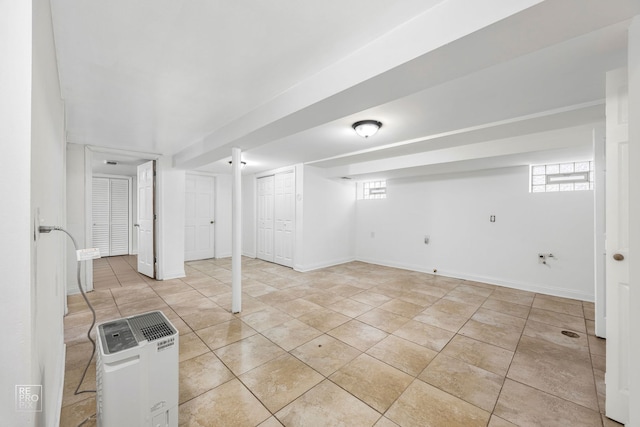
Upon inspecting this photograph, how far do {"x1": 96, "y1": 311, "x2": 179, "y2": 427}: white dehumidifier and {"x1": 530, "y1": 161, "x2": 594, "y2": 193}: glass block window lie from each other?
5.62 m

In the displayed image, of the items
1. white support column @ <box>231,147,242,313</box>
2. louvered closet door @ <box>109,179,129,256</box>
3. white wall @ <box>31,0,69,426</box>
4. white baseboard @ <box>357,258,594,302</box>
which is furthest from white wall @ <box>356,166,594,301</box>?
louvered closet door @ <box>109,179,129,256</box>

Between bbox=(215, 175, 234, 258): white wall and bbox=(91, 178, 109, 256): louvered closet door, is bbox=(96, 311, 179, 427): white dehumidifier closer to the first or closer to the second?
bbox=(215, 175, 234, 258): white wall

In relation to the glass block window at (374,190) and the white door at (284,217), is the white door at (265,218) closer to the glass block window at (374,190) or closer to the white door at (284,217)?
the white door at (284,217)

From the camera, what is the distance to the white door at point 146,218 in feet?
16.3

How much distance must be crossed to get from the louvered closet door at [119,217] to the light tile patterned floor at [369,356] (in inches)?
138

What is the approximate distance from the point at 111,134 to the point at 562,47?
5089 mm

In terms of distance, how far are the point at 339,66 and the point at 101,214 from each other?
8.14m

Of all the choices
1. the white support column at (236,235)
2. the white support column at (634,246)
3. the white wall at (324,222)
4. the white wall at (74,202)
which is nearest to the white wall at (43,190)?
the white support column at (236,235)

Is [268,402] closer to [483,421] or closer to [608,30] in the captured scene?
[483,421]

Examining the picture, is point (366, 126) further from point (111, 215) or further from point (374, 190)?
point (111, 215)

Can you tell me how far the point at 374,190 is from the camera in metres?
6.73

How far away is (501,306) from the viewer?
3.66 meters

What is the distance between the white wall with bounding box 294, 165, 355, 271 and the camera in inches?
226

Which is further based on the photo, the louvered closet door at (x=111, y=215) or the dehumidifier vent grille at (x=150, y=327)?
the louvered closet door at (x=111, y=215)
